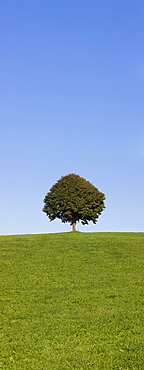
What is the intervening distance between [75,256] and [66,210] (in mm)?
35310

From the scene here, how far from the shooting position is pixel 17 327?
42.1 feet

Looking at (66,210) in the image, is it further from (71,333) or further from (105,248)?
(71,333)

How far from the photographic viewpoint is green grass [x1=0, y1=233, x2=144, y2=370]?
32.6 ft

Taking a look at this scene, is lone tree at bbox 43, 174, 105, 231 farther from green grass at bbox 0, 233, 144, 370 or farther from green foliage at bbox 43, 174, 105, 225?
green grass at bbox 0, 233, 144, 370

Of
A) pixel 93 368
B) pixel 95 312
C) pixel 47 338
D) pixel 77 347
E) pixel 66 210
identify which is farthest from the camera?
pixel 66 210

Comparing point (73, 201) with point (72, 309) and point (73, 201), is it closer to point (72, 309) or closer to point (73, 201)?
point (73, 201)

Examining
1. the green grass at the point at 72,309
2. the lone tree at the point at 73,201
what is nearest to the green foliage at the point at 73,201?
the lone tree at the point at 73,201

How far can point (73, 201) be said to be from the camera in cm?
6025

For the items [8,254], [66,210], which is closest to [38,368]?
[8,254]

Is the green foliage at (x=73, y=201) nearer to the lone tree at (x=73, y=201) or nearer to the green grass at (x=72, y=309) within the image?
the lone tree at (x=73, y=201)

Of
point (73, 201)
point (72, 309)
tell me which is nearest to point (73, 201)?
point (73, 201)

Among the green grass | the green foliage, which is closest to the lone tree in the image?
the green foliage

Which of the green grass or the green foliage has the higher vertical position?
the green foliage

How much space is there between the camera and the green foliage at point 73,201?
60625 mm
